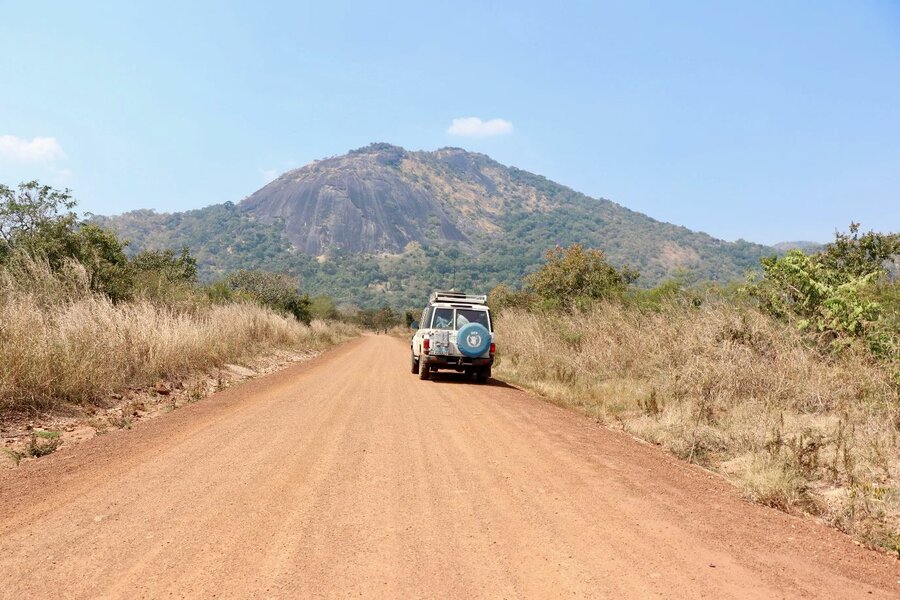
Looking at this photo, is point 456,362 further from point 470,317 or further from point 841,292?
point 841,292

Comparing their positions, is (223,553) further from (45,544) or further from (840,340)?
(840,340)

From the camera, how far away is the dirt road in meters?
3.53

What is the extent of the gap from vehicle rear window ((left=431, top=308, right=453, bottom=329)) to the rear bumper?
1138mm

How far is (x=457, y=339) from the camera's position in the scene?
52.0 feet

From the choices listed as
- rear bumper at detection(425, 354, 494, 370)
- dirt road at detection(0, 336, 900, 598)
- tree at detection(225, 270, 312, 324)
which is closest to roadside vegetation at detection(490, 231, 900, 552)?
dirt road at detection(0, 336, 900, 598)

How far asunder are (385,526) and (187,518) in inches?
63.1

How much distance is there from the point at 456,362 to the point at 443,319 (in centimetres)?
164

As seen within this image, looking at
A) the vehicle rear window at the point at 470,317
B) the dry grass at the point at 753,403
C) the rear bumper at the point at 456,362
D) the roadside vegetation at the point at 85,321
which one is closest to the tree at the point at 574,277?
the vehicle rear window at the point at 470,317

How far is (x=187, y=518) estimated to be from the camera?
14.8 ft

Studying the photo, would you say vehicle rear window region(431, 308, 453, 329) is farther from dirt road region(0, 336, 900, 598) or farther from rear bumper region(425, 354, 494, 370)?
dirt road region(0, 336, 900, 598)

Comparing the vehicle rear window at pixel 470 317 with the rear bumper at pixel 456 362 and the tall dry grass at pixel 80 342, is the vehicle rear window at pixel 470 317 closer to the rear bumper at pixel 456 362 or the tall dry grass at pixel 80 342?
the rear bumper at pixel 456 362

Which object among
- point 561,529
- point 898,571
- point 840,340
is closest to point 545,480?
point 561,529

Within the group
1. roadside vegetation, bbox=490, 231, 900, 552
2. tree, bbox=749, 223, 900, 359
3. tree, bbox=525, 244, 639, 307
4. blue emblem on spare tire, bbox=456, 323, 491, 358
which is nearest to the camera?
roadside vegetation, bbox=490, 231, 900, 552

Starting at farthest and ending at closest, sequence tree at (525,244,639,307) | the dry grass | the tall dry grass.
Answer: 1. tree at (525,244,639,307)
2. the tall dry grass
3. the dry grass
